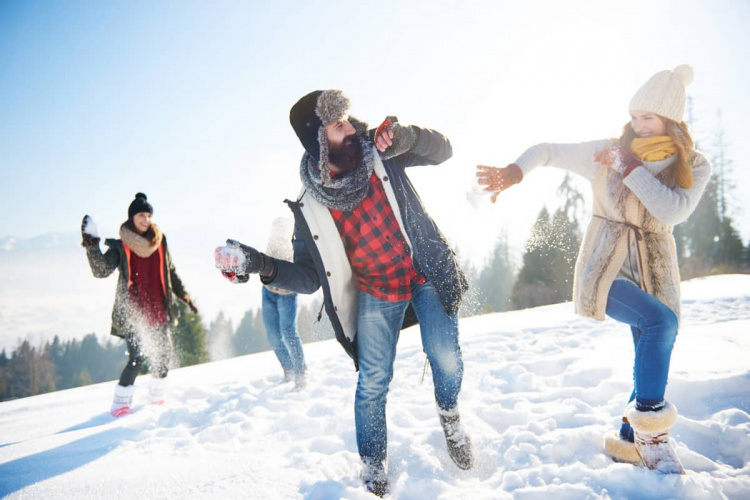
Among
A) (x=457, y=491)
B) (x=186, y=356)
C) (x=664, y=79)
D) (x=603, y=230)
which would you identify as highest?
(x=664, y=79)

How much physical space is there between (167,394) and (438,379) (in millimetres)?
4194

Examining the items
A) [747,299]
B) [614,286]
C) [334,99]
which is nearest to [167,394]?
[334,99]

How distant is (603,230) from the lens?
227cm

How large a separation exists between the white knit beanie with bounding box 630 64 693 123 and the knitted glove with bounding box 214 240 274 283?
90.9 inches

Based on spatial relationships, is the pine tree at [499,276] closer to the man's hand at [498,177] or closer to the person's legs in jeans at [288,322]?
the person's legs in jeans at [288,322]

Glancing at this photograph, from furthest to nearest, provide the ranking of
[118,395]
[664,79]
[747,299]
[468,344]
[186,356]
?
[186,356] < [747,299] < [468,344] < [118,395] < [664,79]

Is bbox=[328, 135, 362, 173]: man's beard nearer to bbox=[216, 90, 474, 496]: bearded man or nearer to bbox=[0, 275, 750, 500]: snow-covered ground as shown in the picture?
bbox=[216, 90, 474, 496]: bearded man

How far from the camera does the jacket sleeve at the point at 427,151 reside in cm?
221

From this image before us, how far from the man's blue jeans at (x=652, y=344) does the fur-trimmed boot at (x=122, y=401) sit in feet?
16.0

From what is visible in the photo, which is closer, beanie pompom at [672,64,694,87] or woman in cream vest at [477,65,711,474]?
woman in cream vest at [477,65,711,474]

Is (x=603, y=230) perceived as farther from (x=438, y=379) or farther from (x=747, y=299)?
(x=747, y=299)

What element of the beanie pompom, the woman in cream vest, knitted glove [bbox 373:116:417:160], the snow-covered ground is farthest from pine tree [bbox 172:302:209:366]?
the beanie pompom

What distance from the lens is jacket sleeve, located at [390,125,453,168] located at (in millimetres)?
2211

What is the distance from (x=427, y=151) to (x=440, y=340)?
3.79 feet
